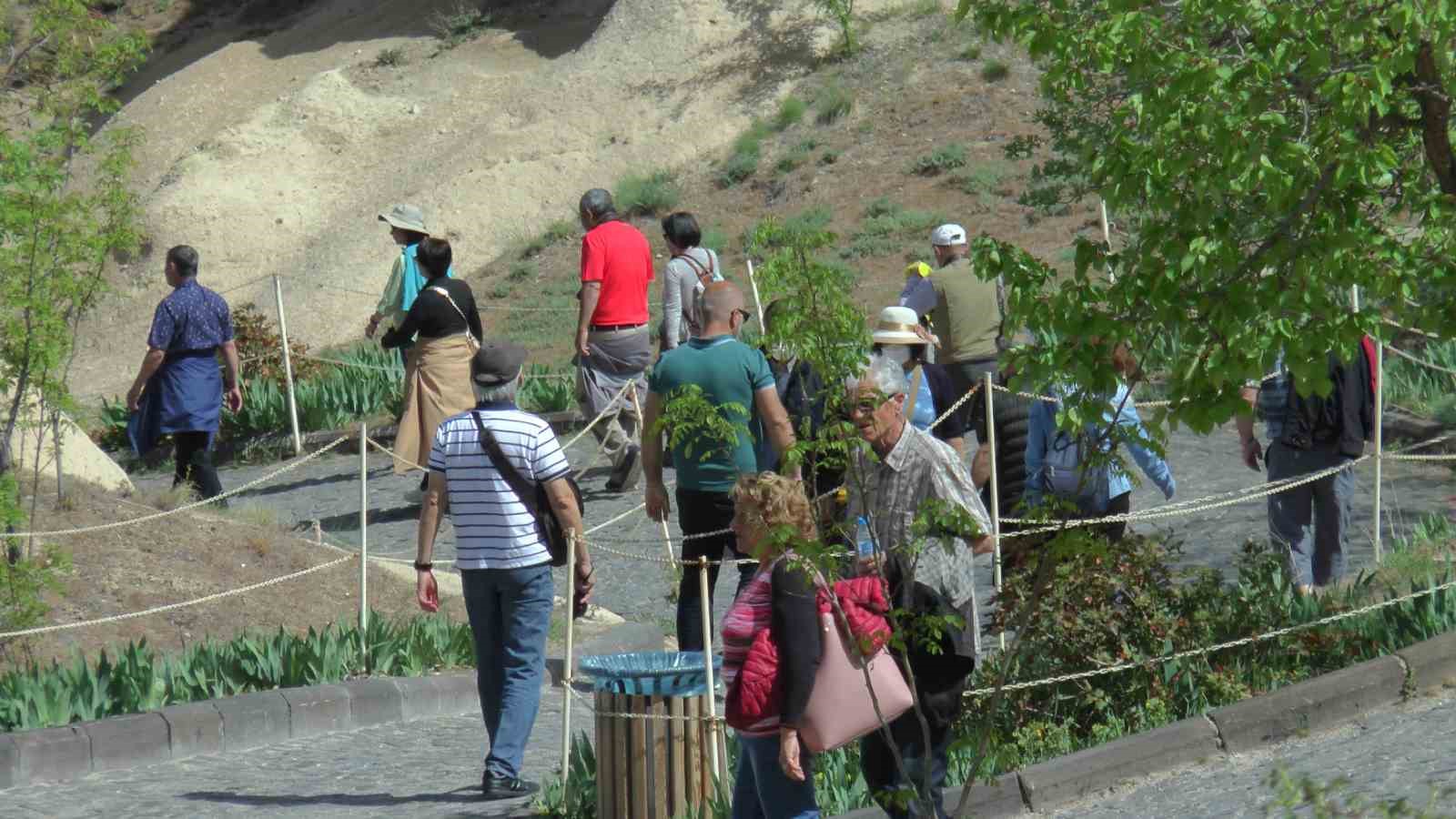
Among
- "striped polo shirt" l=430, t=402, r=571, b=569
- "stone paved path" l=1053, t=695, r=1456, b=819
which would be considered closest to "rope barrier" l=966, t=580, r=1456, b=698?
"stone paved path" l=1053, t=695, r=1456, b=819

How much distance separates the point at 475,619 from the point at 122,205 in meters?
4.06

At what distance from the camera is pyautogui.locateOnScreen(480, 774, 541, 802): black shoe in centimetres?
787

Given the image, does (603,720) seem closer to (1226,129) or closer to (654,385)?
(654,385)

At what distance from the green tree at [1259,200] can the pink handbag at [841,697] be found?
116cm

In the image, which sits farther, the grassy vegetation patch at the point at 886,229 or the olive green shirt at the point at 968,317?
the grassy vegetation patch at the point at 886,229

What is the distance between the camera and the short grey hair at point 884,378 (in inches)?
240

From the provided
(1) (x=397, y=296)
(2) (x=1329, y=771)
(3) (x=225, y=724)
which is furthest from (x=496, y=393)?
(1) (x=397, y=296)

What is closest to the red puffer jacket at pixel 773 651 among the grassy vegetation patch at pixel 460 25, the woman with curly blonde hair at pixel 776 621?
the woman with curly blonde hair at pixel 776 621

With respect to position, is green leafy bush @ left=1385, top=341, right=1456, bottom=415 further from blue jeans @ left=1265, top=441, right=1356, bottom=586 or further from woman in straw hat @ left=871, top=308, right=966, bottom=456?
woman in straw hat @ left=871, top=308, right=966, bottom=456

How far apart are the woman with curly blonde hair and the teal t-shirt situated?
251 centimetres

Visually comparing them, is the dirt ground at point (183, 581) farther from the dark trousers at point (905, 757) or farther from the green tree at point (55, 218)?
the dark trousers at point (905, 757)

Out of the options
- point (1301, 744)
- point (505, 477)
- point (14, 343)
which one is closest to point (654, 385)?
point (505, 477)

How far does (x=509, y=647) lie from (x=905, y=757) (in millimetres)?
2186

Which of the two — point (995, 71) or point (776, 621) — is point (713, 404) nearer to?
point (776, 621)
